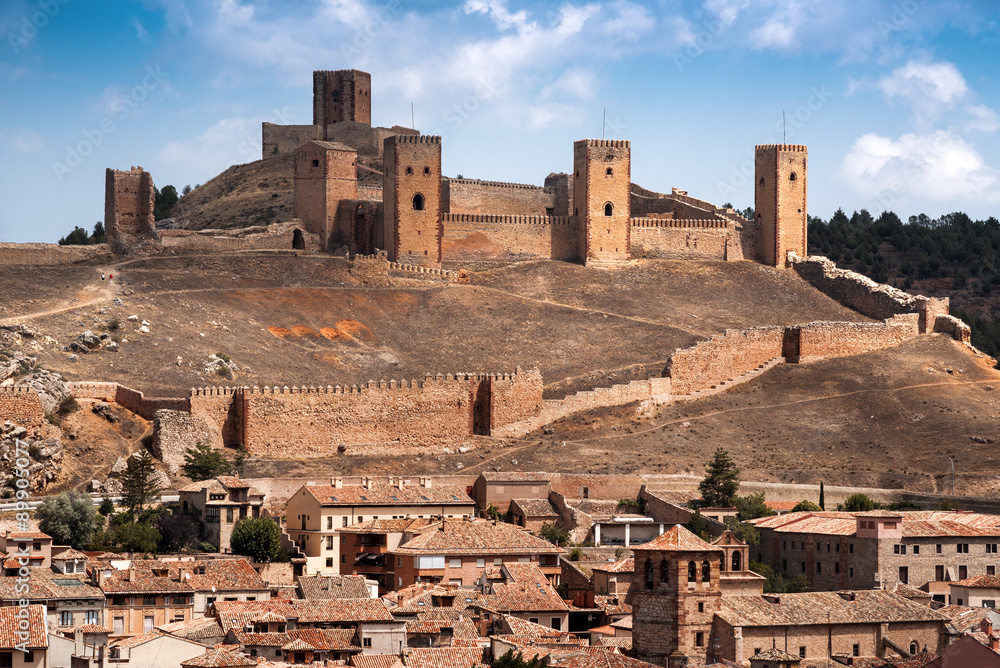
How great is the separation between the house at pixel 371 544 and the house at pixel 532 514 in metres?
3.46

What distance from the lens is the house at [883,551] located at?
177 feet

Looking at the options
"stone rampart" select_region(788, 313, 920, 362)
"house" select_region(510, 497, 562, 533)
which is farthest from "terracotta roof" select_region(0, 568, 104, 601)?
"stone rampart" select_region(788, 313, 920, 362)

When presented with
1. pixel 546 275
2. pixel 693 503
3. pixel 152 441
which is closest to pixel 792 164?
pixel 546 275

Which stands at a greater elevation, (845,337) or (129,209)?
(129,209)

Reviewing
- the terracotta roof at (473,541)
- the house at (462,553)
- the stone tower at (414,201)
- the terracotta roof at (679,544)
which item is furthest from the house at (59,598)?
the stone tower at (414,201)

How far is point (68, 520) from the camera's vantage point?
5203 centimetres

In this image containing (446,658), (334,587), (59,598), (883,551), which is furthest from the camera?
(883,551)

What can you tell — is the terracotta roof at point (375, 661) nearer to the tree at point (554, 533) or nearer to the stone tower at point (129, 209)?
the tree at point (554, 533)

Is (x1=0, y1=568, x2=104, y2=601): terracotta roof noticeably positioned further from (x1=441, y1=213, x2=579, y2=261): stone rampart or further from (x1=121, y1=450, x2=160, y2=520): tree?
(x1=441, y1=213, x2=579, y2=261): stone rampart

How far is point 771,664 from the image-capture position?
144ft

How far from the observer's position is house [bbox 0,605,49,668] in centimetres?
4000

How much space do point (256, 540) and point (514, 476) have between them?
940cm

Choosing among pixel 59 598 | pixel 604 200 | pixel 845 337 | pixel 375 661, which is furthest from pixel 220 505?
pixel 604 200

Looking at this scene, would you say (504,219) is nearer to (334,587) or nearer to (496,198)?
(496,198)
